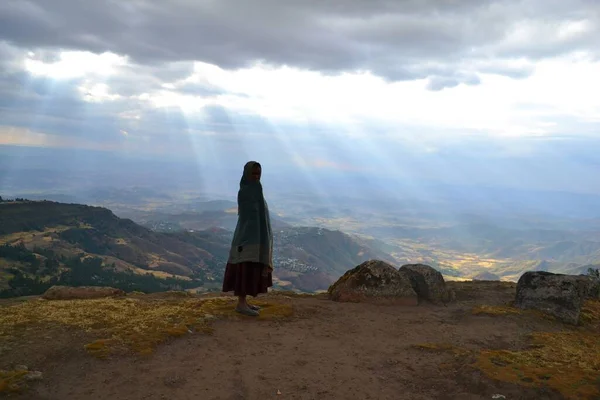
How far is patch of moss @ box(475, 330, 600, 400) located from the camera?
8.41 meters

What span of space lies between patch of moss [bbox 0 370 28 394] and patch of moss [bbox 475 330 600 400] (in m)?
9.68

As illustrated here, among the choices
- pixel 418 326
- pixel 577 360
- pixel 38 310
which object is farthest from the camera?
pixel 418 326

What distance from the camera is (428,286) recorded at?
17078mm

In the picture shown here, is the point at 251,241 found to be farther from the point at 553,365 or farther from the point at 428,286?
the point at 428,286

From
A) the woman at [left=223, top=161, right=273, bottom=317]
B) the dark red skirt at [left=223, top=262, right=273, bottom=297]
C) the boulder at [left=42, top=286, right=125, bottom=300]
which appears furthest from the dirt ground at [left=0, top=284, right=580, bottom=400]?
the boulder at [left=42, top=286, right=125, bottom=300]

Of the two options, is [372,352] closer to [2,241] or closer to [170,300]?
[170,300]

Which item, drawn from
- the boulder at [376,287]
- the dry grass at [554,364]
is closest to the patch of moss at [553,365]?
the dry grass at [554,364]

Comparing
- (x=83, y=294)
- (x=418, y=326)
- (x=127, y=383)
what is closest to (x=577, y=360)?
(x=418, y=326)

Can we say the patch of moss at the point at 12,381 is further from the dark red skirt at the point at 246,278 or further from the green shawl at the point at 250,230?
the green shawl at the point at 250,230

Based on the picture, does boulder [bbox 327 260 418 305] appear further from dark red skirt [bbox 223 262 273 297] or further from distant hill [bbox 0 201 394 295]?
distant hill [bbox 0 201 394 295]

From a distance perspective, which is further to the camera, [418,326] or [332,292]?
[332,292]

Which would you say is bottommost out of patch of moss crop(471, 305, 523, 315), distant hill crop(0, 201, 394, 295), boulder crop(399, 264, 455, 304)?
distant hill crop(0, 201, 394, 295)

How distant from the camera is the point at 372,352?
10.7 m

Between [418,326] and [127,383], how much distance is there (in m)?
9.19
